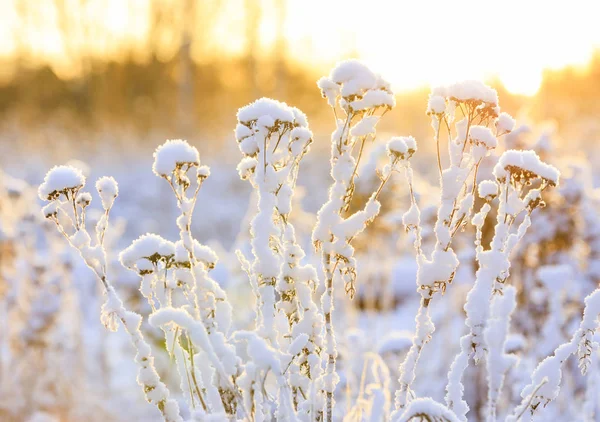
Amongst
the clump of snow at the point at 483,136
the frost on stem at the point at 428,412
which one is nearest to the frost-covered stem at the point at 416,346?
the frost on stem at the point at 428,412

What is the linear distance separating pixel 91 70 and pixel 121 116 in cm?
180

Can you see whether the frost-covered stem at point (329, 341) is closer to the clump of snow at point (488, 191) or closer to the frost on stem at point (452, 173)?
the frost on stem at point (452, 173)

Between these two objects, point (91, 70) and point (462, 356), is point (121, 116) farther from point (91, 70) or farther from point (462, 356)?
point (462, 356)

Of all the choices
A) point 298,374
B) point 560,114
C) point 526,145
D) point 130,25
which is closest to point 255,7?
point 130,25

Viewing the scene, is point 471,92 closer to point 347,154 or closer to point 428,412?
point 347,154

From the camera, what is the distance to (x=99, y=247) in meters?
1.36

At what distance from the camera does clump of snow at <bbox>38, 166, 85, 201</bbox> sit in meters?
1.29

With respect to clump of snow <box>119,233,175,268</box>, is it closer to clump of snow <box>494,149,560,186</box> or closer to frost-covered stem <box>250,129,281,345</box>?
frost-covered stem <box>250,129,281,345</box>

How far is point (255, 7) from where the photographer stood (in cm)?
1589

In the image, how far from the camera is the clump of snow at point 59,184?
129 centimetres

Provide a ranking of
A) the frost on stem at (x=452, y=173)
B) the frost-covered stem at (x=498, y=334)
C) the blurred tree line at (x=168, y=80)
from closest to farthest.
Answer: the frost-covered stem at (x=498, y=334)
the frost on stem at (x=452, y=173)
the blurred tree line at (x=168, y=80)

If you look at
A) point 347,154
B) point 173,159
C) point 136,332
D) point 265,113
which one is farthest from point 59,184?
point 347,154

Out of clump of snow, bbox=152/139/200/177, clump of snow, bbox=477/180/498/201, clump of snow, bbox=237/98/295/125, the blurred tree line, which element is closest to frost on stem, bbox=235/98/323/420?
clump of snow, bbox=237/98/295/125

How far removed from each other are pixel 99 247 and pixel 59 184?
180 millimetres
